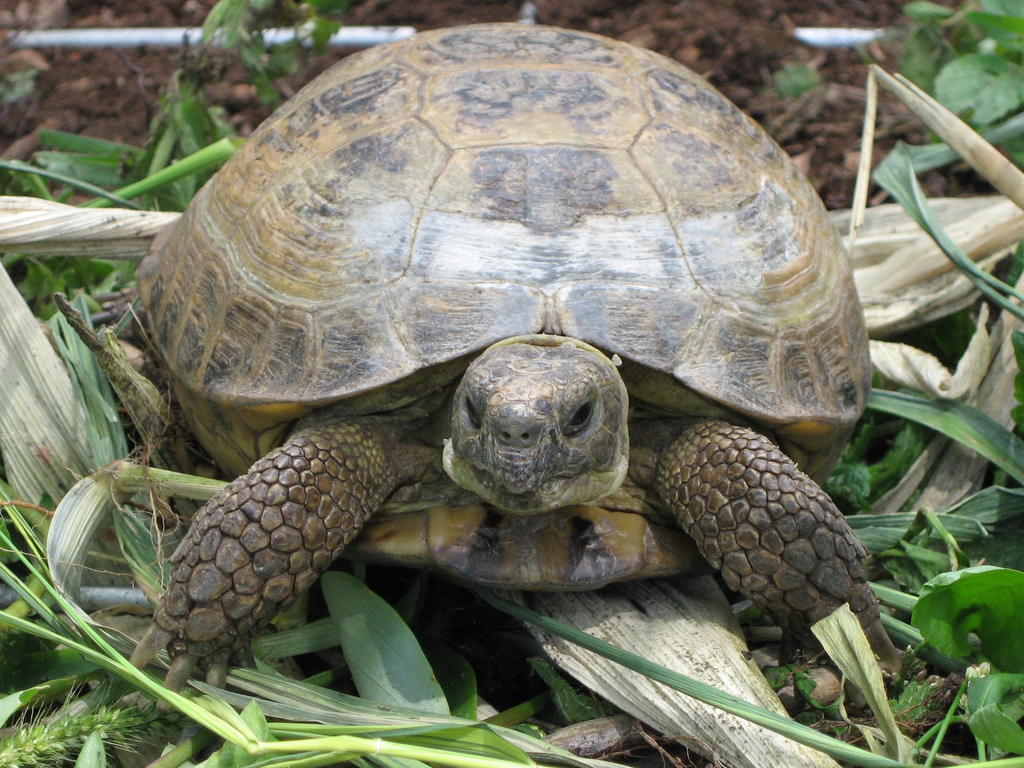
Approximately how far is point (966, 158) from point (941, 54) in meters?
1.54

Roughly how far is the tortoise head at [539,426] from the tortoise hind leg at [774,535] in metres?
0.26

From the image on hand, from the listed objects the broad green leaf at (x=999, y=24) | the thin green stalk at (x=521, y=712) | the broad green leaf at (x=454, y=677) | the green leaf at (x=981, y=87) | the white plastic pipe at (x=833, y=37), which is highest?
the broad green leaf at (x=999, y=24)

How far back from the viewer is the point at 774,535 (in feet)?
7.69

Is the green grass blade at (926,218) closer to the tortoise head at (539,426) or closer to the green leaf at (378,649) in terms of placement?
the tortoise head at (539,426)

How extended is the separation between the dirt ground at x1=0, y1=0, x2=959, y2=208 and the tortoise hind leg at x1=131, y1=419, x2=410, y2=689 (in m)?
3.06

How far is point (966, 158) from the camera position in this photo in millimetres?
3568

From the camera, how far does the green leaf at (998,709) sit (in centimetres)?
195

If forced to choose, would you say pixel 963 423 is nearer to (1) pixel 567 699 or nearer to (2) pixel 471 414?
(1) pixel 567 699

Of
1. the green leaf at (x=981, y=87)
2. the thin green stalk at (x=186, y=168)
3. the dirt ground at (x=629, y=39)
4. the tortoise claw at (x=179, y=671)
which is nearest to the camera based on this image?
the tortoise claw at (x=179, y=671)

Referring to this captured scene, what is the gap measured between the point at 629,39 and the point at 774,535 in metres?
4.03

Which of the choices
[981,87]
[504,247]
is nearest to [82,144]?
[504,247]

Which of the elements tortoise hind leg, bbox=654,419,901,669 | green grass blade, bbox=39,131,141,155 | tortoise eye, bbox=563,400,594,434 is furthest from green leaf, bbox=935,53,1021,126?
green grass blade, bbox=39,131,141,155

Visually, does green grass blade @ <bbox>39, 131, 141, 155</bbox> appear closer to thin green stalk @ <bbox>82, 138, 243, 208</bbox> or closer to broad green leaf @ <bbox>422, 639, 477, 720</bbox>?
thin green stalk @ <bbox>82, 138, 243, 208</bbox>

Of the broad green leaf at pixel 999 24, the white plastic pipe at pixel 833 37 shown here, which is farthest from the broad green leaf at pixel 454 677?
the white plastic pipe at pixel 833 37
